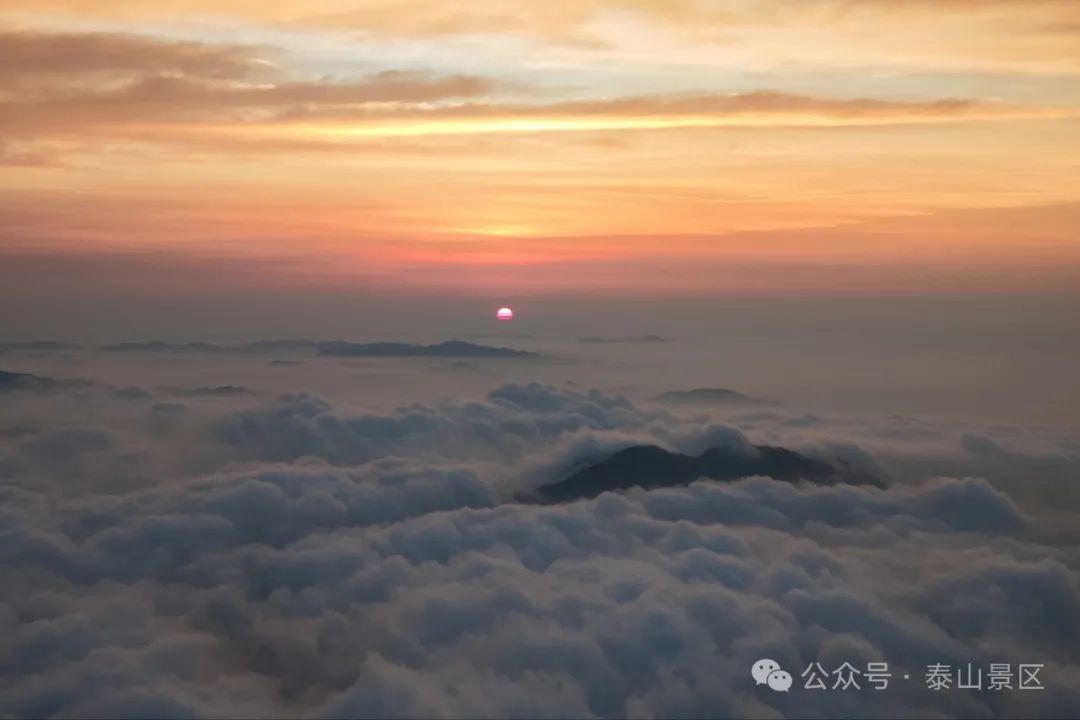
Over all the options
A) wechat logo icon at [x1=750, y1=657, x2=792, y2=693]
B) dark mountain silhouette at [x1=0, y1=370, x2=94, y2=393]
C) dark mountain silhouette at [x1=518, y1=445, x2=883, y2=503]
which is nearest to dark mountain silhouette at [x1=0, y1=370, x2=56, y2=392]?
dark mountain silhouette at [x1=0, y1=370, x2=94, y2=393]

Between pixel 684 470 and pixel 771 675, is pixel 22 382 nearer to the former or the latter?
pixel 684 470

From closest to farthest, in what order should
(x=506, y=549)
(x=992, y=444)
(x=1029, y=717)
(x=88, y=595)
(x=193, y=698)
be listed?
1. (x=193, y=698)
2. (x=1029, y=717)
3. (x=88, y=595)
4. (x=506, y=549)
5. (x=992, y=444)

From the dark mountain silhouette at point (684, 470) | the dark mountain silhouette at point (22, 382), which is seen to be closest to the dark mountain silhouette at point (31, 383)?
the dark mountain silhouette at point (22, 382)

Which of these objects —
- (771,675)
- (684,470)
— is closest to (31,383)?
(684,470)

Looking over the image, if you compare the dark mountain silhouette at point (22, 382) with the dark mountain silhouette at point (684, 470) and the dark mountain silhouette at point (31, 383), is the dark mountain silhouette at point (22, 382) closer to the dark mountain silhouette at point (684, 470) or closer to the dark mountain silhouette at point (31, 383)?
the dark mountain silhouette at point (31, 383)

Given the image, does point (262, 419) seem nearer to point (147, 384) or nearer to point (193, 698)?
point (147, 384)

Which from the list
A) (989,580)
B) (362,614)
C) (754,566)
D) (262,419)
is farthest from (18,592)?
(989,580)
